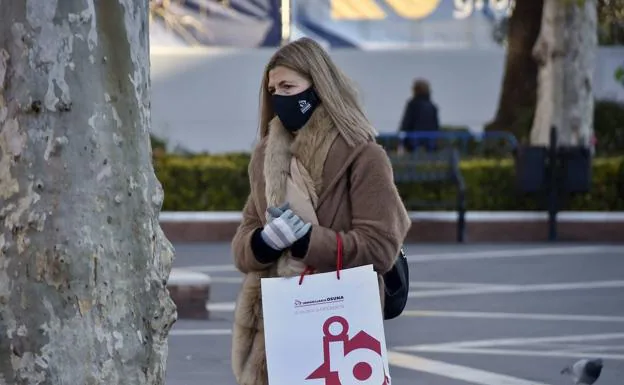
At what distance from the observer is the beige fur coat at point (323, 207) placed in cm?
502

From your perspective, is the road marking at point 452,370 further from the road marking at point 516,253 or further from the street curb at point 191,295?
the road marking at point 516,253

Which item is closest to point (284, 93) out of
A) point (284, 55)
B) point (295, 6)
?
point (284, 55)

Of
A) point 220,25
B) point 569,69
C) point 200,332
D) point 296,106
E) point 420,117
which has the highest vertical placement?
point 296,106

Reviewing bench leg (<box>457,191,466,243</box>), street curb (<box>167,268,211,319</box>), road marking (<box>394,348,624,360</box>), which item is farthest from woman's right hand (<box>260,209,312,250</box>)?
bench leg (<box>457,191,466,243</box>)

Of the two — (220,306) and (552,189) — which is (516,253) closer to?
(552,189)

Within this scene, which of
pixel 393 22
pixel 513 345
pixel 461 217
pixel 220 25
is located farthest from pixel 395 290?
pixel 393 22

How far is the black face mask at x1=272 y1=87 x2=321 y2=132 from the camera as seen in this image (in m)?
5.12

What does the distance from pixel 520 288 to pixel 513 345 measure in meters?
3.27

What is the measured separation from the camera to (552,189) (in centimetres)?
1778

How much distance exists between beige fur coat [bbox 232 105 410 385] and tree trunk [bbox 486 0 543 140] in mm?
20061

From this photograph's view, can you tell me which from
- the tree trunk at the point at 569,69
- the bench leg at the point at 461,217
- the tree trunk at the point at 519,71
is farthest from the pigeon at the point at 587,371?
the tree trunk at the point at 519,71

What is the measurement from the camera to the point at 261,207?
5.22 m

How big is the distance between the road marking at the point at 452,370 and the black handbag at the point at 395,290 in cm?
408

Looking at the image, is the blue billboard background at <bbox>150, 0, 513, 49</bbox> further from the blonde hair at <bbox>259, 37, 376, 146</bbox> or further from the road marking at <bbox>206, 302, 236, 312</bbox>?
the blonde hair at <bbox>259, 37, 376, 146</bbox>
